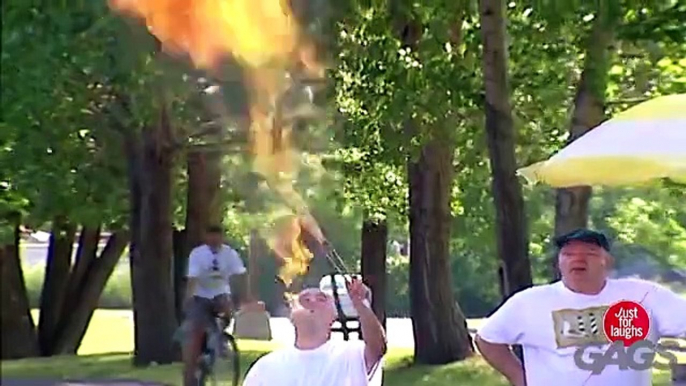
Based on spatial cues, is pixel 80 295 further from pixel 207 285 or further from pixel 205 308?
pixel 207 285

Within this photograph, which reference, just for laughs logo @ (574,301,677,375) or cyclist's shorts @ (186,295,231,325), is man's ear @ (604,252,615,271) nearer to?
just for laughs logo @ (574,301,677,375)

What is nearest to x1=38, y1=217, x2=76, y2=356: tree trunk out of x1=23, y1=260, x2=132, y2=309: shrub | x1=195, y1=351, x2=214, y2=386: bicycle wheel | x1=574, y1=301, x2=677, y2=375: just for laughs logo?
x1=23, y1=260, x2=132, y2=309: shrub

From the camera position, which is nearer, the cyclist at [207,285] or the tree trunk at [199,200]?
the tree trunk at [199,200]

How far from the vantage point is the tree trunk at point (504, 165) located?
252 inches

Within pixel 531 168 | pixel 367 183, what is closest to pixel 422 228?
pixel 367 183

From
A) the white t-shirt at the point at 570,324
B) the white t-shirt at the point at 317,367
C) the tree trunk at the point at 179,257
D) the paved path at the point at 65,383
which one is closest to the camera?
the paved path at the point at 65,383

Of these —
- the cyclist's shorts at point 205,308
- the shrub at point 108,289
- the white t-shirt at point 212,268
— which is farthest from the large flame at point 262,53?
the cyclist's shorts at point 205,308

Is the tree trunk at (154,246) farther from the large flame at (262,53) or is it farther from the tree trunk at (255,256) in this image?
the large flame at (262,53)

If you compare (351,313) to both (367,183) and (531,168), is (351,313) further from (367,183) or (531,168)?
(367,183)

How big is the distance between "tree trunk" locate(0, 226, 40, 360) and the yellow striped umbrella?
115 inches

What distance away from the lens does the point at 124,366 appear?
19.3ft

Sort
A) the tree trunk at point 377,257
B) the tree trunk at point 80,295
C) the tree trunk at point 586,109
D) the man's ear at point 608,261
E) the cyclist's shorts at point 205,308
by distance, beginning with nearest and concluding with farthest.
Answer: the man's ear at point 608,261
the tree trunk at point 586,109
the cyclist's shorts at point 205,308
the tree trunk at point 80,295
the tree trunk at point 377,257

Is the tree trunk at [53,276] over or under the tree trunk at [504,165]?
under

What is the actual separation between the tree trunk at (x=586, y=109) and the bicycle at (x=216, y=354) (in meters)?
2.27
